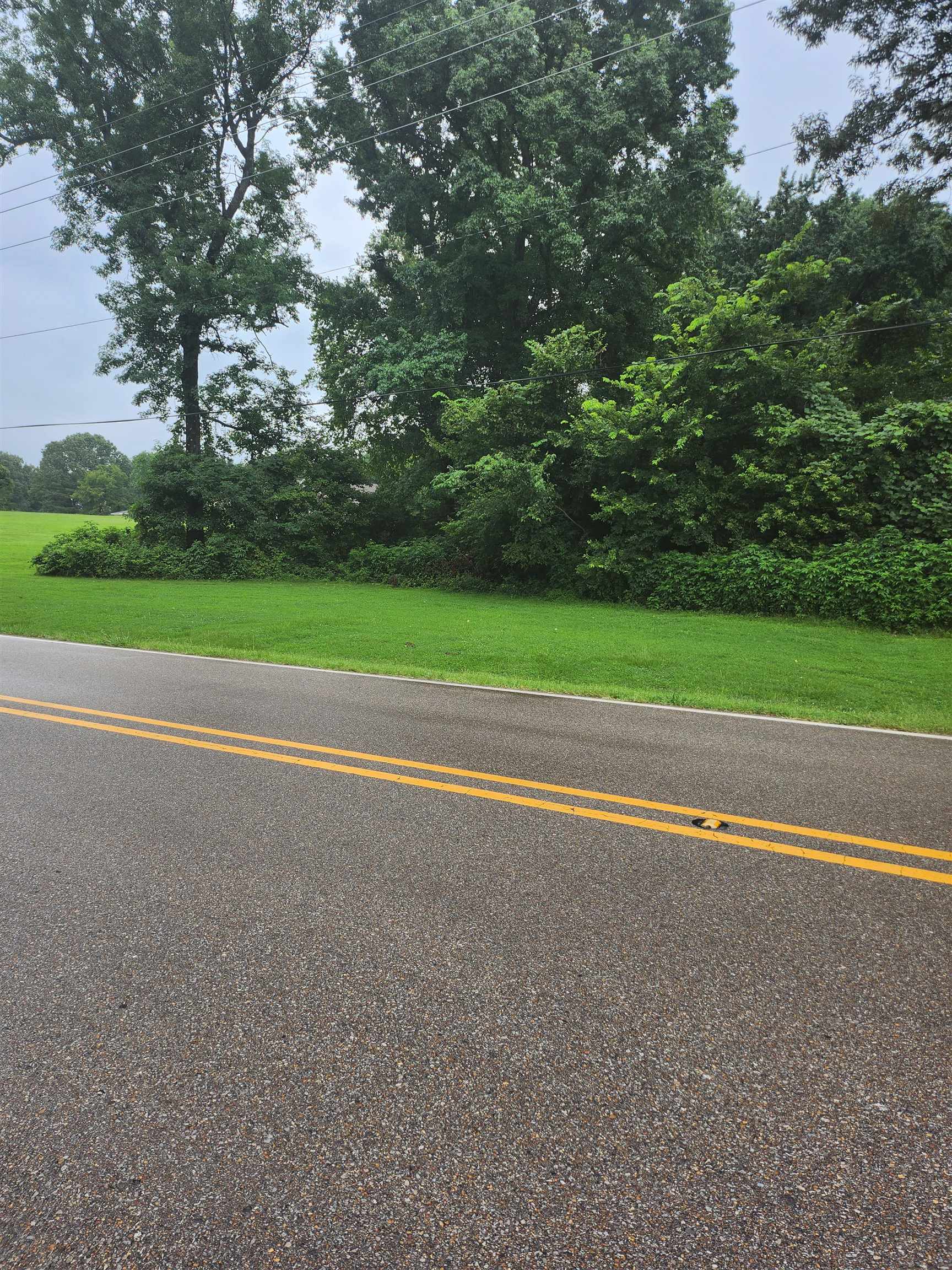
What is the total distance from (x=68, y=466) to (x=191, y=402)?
3740 inches

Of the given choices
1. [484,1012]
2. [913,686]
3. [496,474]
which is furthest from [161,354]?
[484,1012]

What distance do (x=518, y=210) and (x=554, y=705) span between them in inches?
730

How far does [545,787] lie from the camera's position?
4648 millimetres

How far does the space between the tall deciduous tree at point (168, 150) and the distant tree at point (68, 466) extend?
3082 inches

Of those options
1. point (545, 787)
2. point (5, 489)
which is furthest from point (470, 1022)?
point (5, 489)

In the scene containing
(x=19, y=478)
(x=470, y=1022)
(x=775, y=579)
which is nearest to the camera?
(x=470, y=1022)

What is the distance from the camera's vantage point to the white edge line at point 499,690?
21.1 ft

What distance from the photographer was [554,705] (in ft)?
23.7

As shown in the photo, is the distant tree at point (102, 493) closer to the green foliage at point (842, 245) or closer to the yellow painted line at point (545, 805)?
the green foliage at point (842, 245)

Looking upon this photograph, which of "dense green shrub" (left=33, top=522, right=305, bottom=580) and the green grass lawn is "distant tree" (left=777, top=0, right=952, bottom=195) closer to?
the green grass lawn

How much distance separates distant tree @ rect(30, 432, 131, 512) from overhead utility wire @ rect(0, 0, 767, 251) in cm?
8037

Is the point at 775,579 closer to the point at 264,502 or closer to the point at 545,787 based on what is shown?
the point at 545,787

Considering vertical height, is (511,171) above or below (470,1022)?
above

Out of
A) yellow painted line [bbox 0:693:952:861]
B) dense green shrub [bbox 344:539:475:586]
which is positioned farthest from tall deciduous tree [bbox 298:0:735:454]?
yellow painted line [bbox 0:693:952:861]
